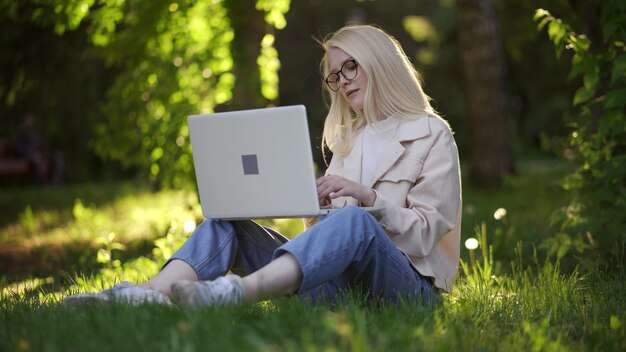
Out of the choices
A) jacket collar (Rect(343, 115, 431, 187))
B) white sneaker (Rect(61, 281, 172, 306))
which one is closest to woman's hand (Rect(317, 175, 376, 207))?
jacket collar (Rect(343, 115, 431, 187))

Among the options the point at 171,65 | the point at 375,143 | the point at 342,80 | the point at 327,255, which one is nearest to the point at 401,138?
the point at 375,143

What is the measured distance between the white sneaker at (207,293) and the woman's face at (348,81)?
114 centimetres

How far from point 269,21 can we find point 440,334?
465cm

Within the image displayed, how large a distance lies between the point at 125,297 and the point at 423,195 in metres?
1.17

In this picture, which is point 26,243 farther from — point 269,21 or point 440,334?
point 440,334

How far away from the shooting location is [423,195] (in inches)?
134

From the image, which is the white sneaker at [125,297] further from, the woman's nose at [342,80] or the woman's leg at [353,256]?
the woman's nose at [342,80]

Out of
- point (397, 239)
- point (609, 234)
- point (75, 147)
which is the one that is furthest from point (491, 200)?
point (75, 147)

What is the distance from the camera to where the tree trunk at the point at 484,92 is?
9828 millimetres

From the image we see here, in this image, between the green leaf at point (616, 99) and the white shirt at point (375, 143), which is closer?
the white shirt at point (375, 143)

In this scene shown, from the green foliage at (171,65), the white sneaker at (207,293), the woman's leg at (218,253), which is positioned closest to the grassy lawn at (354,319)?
the white sneaker at (207,293)

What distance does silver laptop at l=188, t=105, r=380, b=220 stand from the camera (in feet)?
10.0

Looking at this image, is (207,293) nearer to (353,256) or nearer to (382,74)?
(353,256)

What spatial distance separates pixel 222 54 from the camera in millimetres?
7434
